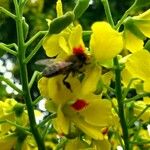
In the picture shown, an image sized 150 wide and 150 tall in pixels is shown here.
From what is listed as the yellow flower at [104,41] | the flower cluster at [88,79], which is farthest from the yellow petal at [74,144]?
the yellow flower at [104,41]

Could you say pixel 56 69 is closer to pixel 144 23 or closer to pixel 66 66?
pixel 66 66

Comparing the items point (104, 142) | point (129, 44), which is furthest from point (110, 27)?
point (104, 142)

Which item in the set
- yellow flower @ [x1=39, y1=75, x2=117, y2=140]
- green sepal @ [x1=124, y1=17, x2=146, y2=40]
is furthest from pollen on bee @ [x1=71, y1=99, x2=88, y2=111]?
green sepal @ [x1=124, y1=17, x2=146, y2=40]

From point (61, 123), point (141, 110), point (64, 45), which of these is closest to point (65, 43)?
point (64, 45)

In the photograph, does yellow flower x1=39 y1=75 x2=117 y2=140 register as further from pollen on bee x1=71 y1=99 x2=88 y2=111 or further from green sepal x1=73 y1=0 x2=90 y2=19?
green sepal x1=73 y1=0 x2=90 y2=19

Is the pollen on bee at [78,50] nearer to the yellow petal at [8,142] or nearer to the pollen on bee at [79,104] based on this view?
the pollen on bee at [79,104]
